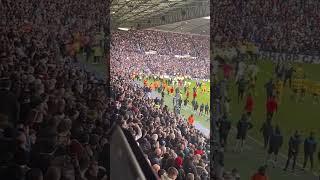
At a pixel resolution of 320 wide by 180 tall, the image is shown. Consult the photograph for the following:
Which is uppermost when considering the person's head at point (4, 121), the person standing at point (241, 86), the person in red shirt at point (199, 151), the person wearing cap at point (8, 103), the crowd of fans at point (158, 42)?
the crowd of fans at point (158, 42)

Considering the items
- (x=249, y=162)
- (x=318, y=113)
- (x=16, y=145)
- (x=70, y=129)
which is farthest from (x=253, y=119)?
(x=16, y=145)

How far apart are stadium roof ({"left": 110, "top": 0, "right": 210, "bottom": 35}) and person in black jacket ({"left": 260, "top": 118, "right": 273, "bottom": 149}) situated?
1.03 metres

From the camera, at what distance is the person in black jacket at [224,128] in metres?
4.87

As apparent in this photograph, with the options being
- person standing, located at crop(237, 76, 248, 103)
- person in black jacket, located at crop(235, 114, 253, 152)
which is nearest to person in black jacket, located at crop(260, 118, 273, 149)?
person in black jacket, located at crop(235, 114, 253, 152)

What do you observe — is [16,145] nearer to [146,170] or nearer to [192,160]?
[146,170]

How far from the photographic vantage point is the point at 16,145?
15.7 feet

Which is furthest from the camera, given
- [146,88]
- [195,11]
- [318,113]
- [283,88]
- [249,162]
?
[146,88]

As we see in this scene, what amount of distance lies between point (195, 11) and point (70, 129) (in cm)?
161

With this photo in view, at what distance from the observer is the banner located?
4075mm

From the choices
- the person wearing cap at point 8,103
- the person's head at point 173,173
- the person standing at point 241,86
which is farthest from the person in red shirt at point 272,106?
the person wearing cap at point 8,103

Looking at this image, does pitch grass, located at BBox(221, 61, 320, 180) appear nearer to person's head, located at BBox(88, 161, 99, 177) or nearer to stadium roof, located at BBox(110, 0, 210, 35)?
stadium roof, located at BBox(110, 0, 210, 35)

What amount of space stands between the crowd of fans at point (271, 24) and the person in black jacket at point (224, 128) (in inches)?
28.2

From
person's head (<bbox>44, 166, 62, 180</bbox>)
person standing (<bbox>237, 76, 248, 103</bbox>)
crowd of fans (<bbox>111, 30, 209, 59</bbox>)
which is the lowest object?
person's head (<bbox>44, 166, 62, 180</bbox>)

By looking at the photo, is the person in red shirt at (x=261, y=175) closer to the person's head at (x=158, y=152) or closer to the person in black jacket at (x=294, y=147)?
the person in black jacket at (x=294, y=147)
